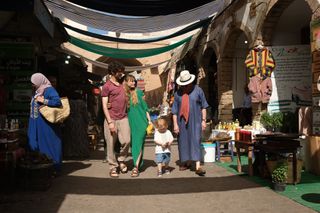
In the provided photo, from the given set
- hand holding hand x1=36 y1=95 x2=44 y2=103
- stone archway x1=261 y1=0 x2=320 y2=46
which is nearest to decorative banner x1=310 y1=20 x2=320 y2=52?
stone archway x1=261 y1=0 x2=320 y2=46

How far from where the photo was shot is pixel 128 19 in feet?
32.2

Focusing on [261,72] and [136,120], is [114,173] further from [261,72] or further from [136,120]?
[261,72]

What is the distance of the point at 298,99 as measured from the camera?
8.67 m

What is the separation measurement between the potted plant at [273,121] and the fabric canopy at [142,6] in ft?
10.3

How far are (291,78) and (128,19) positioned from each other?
4.26 m

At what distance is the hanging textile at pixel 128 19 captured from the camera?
9344mm

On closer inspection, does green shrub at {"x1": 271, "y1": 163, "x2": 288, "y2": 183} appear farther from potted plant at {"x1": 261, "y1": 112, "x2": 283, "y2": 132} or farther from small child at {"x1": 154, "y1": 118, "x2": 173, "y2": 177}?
potted plant at {"x1": 261, "y1": 112, "x2": 283, "y2": 132}

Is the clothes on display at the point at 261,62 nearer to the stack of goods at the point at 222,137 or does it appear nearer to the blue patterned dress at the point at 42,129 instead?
the stack of goods at the point at 222,137

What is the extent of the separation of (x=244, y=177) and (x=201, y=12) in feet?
17.7

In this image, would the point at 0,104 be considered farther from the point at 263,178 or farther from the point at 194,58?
the point at 194,58

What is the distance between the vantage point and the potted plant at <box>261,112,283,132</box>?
8.05m

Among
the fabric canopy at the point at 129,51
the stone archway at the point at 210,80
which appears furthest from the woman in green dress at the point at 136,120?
the stone archway at the point at 210,80

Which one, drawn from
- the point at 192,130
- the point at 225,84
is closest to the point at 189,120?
the point at 192,130

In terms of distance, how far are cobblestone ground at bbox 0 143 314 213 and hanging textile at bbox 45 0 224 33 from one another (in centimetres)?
458
